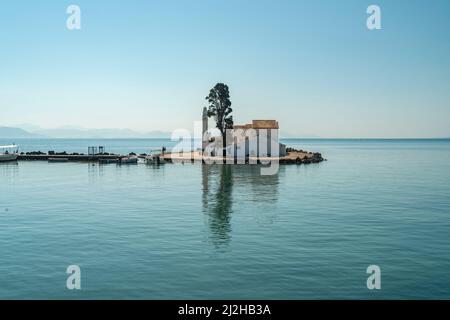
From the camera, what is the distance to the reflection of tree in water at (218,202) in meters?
31.7

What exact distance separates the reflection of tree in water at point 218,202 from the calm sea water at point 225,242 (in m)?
0.18

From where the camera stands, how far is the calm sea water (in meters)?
20.8

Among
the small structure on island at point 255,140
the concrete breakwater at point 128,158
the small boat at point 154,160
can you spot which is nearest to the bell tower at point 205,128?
the concrete breakwater at point 128,158

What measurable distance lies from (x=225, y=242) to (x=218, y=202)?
16731 millimetres

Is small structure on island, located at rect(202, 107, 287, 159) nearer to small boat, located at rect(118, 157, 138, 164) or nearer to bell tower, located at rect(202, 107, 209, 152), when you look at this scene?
bell tower, located at rect(202, 107, 209, 152)

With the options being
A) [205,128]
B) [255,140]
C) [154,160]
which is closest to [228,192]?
[255,140]

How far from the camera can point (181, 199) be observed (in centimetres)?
4791

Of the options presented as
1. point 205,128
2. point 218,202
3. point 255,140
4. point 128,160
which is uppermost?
point 205,128

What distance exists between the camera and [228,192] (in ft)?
174

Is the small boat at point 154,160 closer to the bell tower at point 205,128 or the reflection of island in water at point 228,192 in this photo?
the bell tower at point 205,128

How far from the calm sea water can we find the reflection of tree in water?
0.59 feet

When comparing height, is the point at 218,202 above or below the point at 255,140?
below

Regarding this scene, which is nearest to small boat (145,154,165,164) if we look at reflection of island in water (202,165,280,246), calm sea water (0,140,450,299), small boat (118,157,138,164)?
small boat (118,157,138,164)

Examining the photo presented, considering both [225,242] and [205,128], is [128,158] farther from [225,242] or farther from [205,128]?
[225,242]
